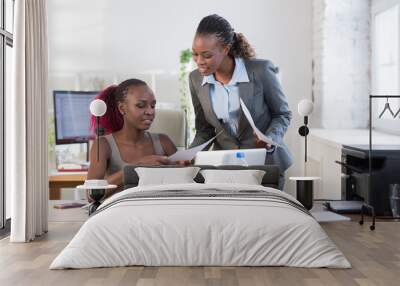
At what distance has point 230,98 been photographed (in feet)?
27.9

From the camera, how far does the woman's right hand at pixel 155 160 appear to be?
8.52m

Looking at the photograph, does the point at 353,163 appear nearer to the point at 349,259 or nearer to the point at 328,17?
the point at 328,17

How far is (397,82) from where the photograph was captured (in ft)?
27.6

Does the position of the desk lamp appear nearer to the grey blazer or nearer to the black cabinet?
the grey blazer

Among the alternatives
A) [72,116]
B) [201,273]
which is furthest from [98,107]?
[201,273]

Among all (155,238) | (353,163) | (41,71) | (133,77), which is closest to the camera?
(155,238)

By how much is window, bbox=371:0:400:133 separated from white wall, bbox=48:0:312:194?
767 millimetres

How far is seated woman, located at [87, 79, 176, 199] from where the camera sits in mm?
8523

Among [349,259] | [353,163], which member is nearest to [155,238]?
[349,259]

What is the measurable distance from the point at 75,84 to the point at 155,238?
380 centimetres

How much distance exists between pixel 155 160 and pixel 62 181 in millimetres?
1114

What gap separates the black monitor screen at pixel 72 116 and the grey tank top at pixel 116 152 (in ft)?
0.97

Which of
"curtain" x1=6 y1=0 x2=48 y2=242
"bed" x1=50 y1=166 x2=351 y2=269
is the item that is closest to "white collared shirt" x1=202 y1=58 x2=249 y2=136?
"curtain" x1=6 y1=0 x2=48 y2=242

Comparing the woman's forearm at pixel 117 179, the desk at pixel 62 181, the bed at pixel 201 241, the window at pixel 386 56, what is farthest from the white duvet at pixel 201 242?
the window at pixel 386 56
